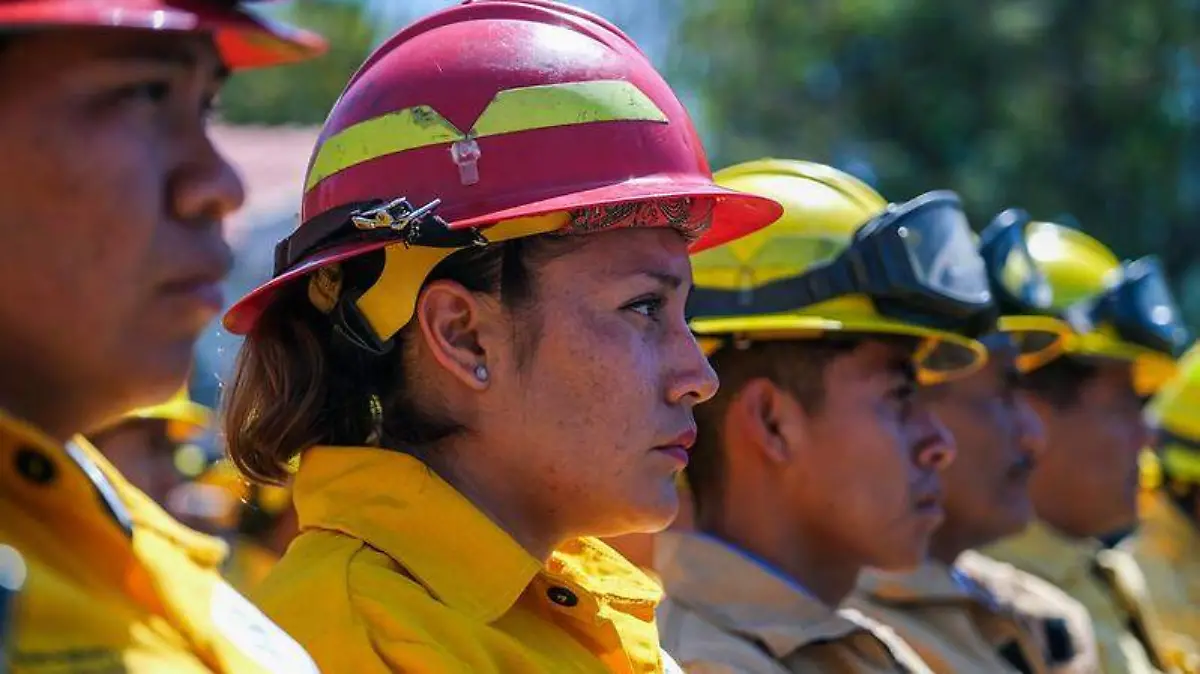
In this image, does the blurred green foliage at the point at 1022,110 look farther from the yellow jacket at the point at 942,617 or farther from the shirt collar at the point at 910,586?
the shirt collar at the point at 910,586

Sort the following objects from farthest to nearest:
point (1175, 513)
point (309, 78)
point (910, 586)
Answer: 1. point (309, 78)
2. point (1175, 513)
3. point (910, 586)

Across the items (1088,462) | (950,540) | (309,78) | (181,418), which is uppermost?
(950,540)

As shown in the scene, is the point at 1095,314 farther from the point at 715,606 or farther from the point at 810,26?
the point at 810,26

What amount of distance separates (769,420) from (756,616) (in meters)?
0.53

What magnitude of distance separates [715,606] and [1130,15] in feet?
55.7

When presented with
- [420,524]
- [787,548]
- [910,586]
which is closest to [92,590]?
[420,524]

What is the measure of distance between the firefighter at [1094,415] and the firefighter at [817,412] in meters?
2.49

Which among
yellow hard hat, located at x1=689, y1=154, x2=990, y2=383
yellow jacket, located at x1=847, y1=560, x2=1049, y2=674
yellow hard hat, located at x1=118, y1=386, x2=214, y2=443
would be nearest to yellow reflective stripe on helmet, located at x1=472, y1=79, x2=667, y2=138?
yellow hard hat, located at x1=689, y1=154, x2=990, y2=383

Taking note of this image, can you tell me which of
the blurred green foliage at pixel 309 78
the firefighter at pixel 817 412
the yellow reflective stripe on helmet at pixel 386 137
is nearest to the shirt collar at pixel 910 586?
the firefighter at pixel 817 412

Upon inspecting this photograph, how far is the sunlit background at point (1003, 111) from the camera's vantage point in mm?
18969

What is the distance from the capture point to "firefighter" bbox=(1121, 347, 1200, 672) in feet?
27.9

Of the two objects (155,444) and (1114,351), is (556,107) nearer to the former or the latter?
(1114,351)

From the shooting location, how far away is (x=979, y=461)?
5785 millimetres

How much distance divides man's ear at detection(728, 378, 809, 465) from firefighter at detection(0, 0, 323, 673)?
2499 mm
